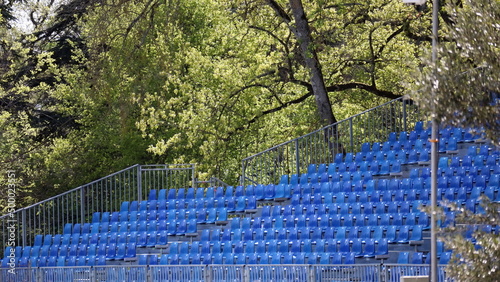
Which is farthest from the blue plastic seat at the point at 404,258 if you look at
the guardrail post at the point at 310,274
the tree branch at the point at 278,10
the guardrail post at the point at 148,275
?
the tree branch at the point at 278,10

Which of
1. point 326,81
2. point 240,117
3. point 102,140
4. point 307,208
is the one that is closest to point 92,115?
point 102,140

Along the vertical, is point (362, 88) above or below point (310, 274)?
above

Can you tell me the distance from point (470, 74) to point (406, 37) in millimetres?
19235

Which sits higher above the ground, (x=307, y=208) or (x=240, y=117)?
(x=240, y=117)

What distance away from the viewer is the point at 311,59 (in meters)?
27.8

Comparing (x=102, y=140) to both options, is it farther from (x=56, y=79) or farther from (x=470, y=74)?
(x=470, y=74)

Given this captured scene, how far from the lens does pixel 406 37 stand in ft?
98.6

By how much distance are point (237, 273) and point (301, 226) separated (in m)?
3.56

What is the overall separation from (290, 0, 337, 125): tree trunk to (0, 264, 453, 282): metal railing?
35.5ft

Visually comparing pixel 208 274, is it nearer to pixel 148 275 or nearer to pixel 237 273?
pixel 237 273

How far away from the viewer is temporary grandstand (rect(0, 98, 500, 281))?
18.3m

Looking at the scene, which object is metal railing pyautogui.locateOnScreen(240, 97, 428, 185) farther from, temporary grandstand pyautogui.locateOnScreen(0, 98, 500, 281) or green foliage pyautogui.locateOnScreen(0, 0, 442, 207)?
green foliage pyautogui.locateOnScreen(0, 0, 442, 207)

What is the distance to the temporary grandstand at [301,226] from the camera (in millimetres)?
18312

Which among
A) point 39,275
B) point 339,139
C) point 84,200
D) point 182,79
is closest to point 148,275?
point 39,275
